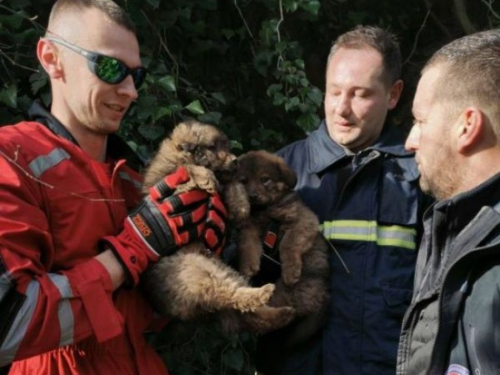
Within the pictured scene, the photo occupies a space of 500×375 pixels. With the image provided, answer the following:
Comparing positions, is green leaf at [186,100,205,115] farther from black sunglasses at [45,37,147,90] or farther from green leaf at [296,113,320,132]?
black sunglasses at [45,37,147,90]

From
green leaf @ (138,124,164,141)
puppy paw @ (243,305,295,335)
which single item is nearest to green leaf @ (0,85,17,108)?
green leaf @ (138,124,164,141)

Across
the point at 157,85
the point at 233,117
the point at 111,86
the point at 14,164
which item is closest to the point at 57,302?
the point at 14,164

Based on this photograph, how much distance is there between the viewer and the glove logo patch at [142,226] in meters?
3.14

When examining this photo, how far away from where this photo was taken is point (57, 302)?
2820mm

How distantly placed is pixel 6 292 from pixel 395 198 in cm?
175

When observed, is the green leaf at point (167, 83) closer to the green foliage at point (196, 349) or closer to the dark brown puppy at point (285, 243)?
the dark brown puppy at point (285, 243)

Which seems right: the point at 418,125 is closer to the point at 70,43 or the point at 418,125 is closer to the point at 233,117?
the point at 70,43

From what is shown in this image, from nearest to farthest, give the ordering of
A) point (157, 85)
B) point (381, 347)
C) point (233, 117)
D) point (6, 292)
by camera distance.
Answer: point (6, 292), point (381, 347), point (157, 85), point (233, 117)

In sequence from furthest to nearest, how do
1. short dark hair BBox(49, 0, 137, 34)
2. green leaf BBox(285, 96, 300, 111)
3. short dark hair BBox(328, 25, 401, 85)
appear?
green leaf BBox(285, 96, 300, 111) → short dark hair BBox(328, 25, 401, 85) → short dark hair BBox(49, 0, 137, 34)

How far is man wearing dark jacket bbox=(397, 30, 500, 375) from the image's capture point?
90.3 inches

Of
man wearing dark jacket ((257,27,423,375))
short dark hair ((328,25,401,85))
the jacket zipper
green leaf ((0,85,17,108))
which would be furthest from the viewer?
green leaf ((0,85,17,108))

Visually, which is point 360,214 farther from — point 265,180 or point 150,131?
point 150,131

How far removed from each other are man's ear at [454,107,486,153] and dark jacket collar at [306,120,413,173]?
1121mm

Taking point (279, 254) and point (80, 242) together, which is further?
point (279, 254)
